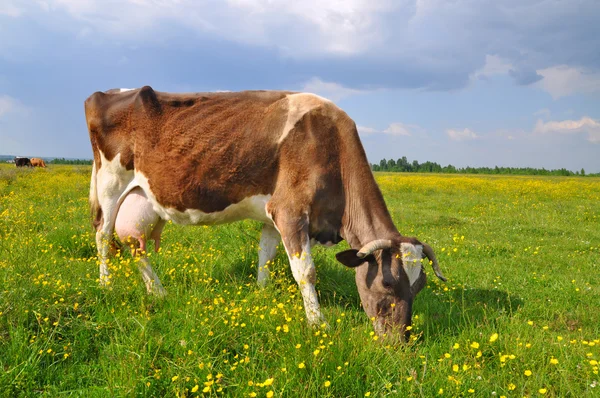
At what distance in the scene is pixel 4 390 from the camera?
317 centimetres

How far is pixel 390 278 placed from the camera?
4.17 m

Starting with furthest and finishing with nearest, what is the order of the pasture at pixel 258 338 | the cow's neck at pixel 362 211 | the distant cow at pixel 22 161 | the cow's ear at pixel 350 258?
the distant cow at pixel 22 161
the cow's neck at pixel 362 211
the cow's ear at pixel 350 258
the pasture at pixel 258 338

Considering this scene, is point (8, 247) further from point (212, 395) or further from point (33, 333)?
point (212, 395)

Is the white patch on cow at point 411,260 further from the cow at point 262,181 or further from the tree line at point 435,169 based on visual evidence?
the tree line at point 435,169

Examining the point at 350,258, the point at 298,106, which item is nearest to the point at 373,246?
the point at 350,258

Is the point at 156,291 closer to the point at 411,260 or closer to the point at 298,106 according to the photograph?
the point at 298,106

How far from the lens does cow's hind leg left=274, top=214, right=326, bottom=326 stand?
441cm

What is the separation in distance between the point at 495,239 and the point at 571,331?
6047mm

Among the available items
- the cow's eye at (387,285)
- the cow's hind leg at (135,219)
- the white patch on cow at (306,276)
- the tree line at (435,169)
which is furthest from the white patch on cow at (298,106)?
the tree line at (435,169)

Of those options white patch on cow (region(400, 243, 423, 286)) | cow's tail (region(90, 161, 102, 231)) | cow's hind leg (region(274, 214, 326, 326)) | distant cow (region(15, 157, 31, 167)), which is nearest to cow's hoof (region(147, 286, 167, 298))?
cow's hind leg (region(274, 214, 326, 326))

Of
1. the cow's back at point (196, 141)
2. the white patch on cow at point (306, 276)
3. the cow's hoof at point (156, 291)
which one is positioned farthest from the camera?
the cow's back at point (196, 141)

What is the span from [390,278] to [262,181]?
1.78 meters

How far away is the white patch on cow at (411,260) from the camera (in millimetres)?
4141

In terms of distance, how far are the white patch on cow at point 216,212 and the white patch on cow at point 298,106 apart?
2.58 ft
